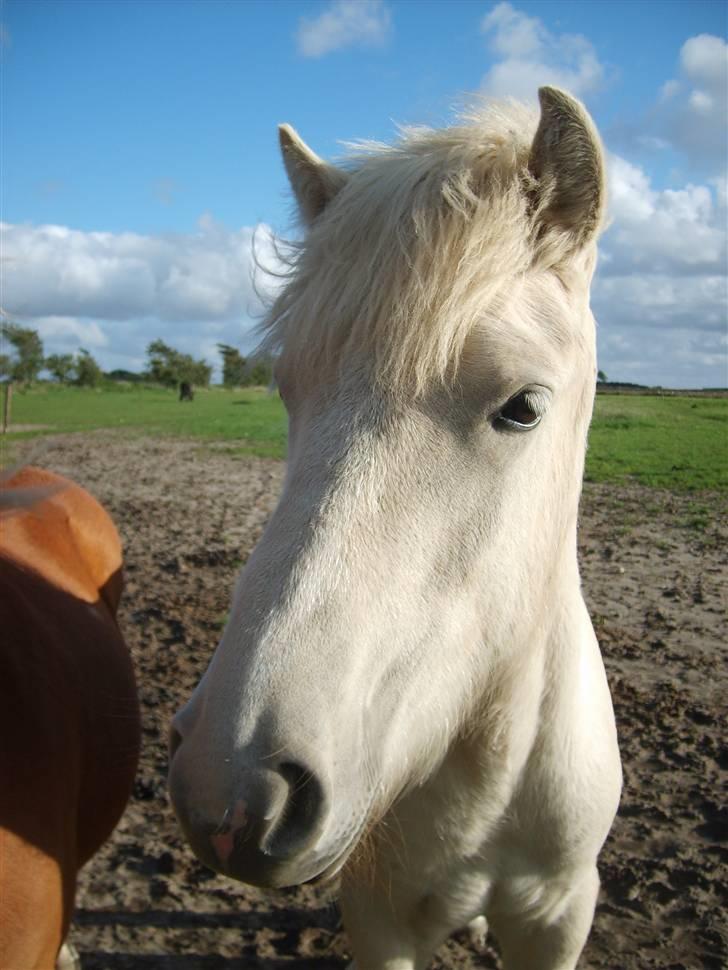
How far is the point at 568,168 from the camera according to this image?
169 centimetres

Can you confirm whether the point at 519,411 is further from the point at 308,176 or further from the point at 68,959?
the point at 68,959

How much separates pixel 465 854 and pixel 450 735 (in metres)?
0.61

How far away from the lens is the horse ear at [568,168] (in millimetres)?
1615

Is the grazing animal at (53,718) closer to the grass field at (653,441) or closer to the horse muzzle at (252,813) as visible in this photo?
the horse muzzle at (252,813)

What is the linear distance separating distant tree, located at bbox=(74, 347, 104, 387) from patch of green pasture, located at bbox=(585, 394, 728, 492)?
55655 mm

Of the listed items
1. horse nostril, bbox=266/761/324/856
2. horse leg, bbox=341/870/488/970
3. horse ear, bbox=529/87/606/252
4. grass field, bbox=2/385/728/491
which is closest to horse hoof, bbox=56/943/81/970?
horse leg, bbox=341/870/488/970

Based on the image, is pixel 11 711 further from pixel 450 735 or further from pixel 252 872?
pixel 450 735

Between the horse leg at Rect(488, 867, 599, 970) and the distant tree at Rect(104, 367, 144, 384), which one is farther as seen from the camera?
the distant tree at Rect(104, 367, 144, 384)

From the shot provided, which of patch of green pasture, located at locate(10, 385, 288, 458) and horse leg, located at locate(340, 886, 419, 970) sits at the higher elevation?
patch of green pasture, located at locate(10, 385, 288, 458)

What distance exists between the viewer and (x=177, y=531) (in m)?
9.49

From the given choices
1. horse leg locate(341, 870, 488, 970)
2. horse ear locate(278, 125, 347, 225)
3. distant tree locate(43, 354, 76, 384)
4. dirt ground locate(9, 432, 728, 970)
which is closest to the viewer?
horse ear locate(278, 125, 347, 225)

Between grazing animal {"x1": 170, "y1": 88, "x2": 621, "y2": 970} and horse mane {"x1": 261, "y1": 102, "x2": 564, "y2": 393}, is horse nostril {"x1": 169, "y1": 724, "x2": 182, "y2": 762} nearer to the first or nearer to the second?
grazing animal {"x1": 170, "y1": 88, "x2": 621, "y2": 970}

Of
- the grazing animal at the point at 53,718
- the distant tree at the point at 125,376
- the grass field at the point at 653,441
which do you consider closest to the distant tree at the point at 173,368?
the distant tree at the point at 125,376

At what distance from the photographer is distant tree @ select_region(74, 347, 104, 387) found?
5997 cm
